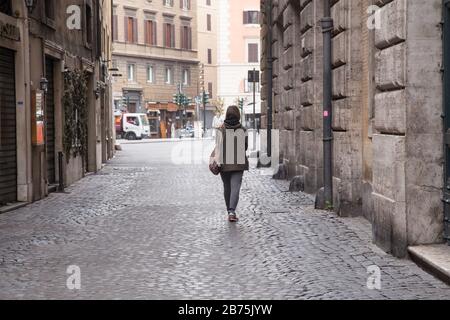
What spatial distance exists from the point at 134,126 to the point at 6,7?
51.5 metres

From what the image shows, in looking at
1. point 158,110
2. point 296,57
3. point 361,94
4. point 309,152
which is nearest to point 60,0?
point 296,57

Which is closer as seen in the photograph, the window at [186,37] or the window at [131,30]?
the window at [131,30]

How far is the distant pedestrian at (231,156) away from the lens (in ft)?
41.3

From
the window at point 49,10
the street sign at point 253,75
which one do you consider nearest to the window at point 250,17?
the street sign at point 253,75

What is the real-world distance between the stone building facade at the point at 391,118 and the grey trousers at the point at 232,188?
61.0 inches

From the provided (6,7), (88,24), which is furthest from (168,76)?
(6,7)

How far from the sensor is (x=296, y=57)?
738 inches

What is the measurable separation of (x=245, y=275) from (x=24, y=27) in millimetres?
8795

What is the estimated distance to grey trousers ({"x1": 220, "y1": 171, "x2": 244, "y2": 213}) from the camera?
40.8ft

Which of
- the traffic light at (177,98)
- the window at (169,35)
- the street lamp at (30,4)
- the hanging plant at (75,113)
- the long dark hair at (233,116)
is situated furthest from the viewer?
the window at (169,35)

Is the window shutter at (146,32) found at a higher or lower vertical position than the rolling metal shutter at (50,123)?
higher

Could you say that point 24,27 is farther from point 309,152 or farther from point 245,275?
point 245,275

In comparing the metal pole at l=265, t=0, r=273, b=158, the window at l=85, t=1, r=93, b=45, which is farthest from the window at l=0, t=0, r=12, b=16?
the metal pole at l=265, t=0, r=273, b=158

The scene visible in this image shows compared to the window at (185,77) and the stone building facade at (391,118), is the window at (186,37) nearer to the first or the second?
the window at (185,77)
